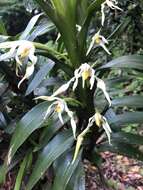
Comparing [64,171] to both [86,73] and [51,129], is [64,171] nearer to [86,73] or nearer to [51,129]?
[51,129]

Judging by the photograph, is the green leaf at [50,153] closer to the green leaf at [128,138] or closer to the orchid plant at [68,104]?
the orchid plant at [68,104]

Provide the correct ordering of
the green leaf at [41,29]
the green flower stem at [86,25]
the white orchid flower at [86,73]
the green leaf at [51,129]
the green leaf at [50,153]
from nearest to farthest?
the white orchid flower at [86,73] < the green flower stem at [86,25] < the green leaf at [50,153] < the green leaf at [51,129] < the green leaf at [41,29]

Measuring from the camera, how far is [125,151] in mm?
1915

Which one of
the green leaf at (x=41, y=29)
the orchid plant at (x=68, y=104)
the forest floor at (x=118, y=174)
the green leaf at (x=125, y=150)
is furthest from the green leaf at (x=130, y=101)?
the forest floor at (x=118, y=174)

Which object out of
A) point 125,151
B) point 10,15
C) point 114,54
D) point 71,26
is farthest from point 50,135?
point 10,15

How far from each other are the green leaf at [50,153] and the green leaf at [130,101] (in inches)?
9.1

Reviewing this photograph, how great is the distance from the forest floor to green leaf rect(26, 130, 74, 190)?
63 centimetres

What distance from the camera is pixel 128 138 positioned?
1.94 meters

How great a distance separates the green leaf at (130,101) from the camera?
187cm

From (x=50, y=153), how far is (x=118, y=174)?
1.20m

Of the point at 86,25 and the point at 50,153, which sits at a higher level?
the point at 86,25

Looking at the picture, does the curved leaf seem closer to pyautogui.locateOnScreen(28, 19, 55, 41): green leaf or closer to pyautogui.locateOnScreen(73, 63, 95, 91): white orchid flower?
pyautogui.locateOnScreen(73, 63, 95, 91): white orchid flower

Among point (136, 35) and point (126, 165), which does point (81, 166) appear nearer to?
point (126, 165)

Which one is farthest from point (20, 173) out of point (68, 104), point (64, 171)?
point (68, 104)
